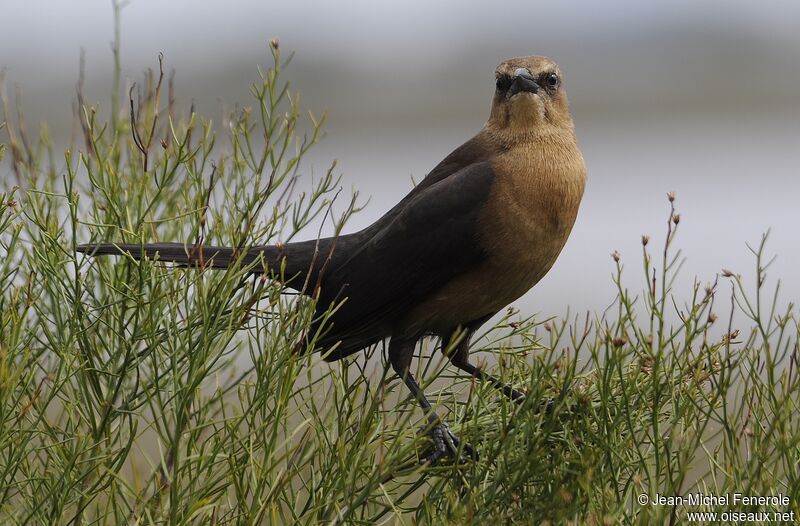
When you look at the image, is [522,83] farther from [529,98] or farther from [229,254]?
[229,254]

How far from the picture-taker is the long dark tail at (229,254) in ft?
8.07

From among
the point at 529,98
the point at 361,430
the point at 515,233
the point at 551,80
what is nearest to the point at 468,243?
the point at 515,233

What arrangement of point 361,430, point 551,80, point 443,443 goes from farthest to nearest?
1. point 551,80
2. point 443,443
3. point 361,430

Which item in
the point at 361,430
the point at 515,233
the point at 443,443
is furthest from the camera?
the point at 515,233

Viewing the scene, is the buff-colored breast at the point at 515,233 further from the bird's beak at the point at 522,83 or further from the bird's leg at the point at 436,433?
the bird's beak at the point at 522,83

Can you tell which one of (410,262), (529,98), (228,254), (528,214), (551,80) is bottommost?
(228,254)

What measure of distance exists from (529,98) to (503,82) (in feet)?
0.50

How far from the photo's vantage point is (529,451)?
229 centimetres

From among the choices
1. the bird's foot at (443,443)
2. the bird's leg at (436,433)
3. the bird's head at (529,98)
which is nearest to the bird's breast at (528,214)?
the bird's head at (529,98)

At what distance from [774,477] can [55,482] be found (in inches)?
67.2

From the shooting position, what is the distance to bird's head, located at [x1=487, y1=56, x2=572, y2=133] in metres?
3.67

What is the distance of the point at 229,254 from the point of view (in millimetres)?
3051

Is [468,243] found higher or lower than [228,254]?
higher

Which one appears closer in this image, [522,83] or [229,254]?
[229,254]
